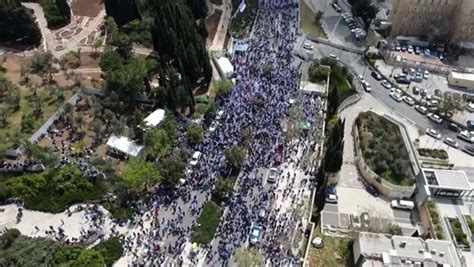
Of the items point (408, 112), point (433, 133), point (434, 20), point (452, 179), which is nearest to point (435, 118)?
point (408, 112)

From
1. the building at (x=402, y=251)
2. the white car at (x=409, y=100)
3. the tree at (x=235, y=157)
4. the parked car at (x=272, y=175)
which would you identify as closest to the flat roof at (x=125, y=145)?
the tree at (x=235, y=157)

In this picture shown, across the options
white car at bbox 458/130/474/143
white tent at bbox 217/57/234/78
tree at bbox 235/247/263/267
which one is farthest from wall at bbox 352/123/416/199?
white tent at bbox 217/57/234/78

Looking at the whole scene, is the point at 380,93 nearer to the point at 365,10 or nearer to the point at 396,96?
the point at 396,96

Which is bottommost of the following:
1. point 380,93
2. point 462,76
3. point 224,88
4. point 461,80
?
point 380,93

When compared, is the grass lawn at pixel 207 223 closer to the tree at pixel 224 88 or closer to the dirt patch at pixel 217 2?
the tree at pixel 224 88

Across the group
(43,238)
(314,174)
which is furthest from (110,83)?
(314,174)

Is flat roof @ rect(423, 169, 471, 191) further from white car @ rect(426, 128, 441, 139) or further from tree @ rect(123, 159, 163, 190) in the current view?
tree @ rect(123, 159, 163, 190)

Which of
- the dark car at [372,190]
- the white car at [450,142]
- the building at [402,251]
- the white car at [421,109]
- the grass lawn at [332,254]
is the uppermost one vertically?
the building at [402,251]
